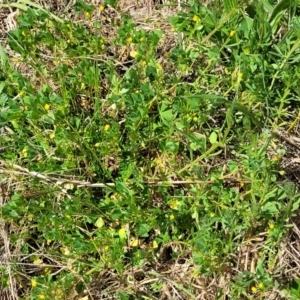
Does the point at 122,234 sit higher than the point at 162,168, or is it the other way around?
the point at 162,168

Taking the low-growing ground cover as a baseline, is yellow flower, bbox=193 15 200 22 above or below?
above

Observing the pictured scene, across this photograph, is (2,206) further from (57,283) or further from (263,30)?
(263,30)

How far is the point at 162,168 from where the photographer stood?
2.26 metres

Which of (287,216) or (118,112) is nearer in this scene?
(287,216)

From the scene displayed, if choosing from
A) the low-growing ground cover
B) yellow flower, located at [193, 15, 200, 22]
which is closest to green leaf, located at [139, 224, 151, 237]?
the low-growing ground cover

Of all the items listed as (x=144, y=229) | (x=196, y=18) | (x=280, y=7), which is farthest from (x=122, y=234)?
(x=280, y=7)

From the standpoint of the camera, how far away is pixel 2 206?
225 centimetres

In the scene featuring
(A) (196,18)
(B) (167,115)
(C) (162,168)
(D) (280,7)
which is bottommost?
(C) (162,168)

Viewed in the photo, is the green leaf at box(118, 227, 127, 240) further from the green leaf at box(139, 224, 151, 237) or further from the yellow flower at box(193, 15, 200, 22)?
the yellow flower at box(193, 15, 200, 22)

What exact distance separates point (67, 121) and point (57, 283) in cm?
59

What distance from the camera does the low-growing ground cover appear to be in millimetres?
2084

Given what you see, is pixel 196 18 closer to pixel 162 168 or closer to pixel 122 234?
pixel 162 168

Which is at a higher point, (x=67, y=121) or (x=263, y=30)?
(x=263, y=30)

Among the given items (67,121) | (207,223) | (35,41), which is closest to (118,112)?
(67,121)
